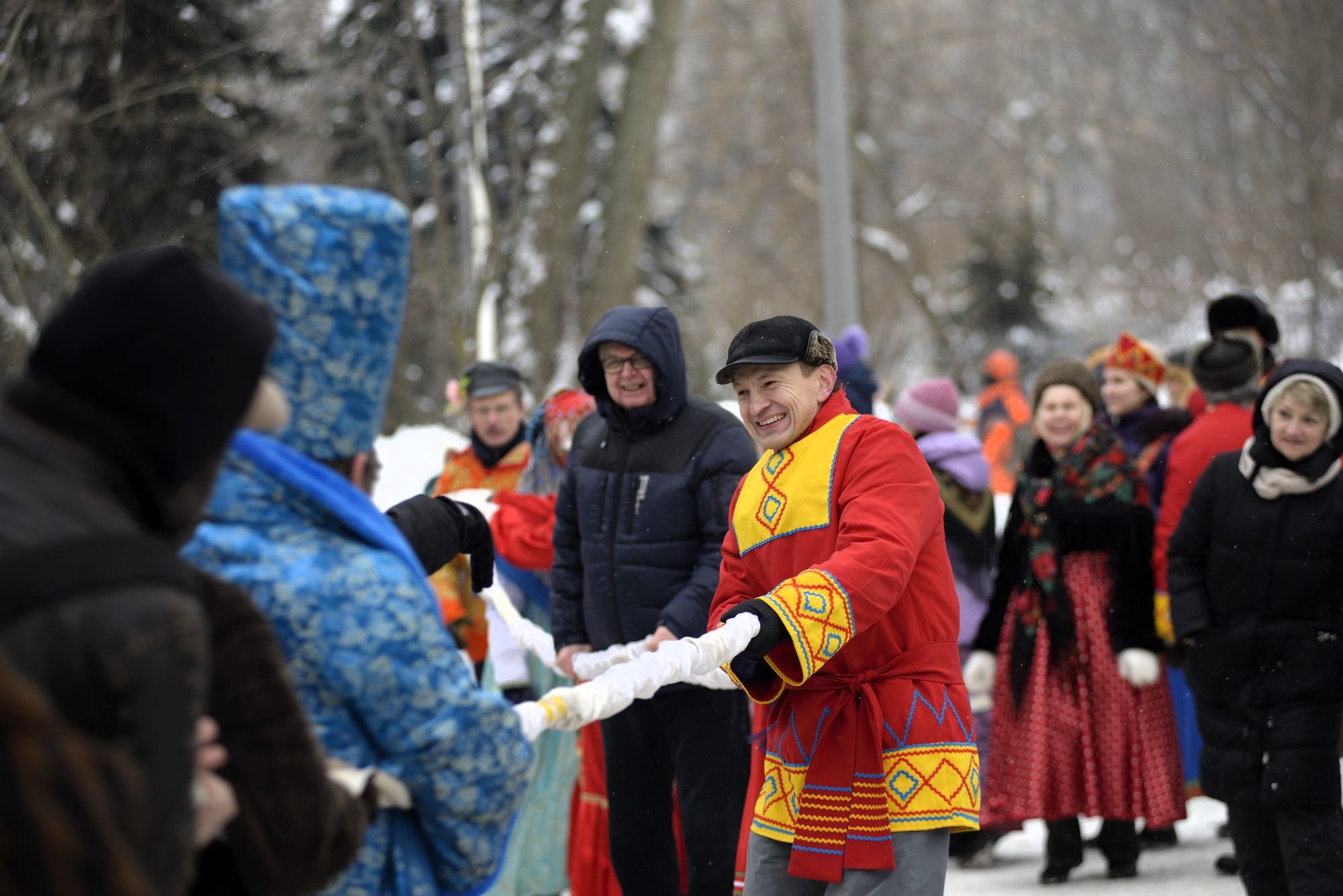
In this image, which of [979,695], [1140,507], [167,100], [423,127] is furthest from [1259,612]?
[423,127]

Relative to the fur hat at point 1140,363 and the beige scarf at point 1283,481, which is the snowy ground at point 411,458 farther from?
A: the beige scarf at point 1283,481

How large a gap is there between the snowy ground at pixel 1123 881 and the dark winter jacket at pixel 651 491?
87.5 inches

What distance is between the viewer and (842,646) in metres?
3.43

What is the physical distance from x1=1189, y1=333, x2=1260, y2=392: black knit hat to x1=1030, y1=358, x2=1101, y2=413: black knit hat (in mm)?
454

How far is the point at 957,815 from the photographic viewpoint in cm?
353

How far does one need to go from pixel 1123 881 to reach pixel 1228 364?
2188 mm

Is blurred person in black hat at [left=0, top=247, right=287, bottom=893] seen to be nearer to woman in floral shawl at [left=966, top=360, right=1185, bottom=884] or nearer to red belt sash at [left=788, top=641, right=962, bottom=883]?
Result: red belt sash at [left=788, top=641, right=962, bottom=883]

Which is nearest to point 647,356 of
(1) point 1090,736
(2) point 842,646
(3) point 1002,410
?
(2) point 842,646

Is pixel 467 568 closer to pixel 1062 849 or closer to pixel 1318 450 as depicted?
pixel 1062 849

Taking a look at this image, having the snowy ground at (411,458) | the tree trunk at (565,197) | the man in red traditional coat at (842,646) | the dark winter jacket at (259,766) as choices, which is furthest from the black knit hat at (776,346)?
the tree trunk at (565,197)

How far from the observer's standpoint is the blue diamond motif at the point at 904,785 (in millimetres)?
3514

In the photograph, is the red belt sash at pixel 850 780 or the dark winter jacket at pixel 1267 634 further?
the dark winter jacket at pixel 1267 634

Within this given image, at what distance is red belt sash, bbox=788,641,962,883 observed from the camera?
138 inches

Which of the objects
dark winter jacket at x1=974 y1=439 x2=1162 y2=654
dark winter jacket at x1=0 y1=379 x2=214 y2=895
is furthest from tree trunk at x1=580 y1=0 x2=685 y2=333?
dark winter jacket at x1=0 y1=379 x2=214 y2=895
